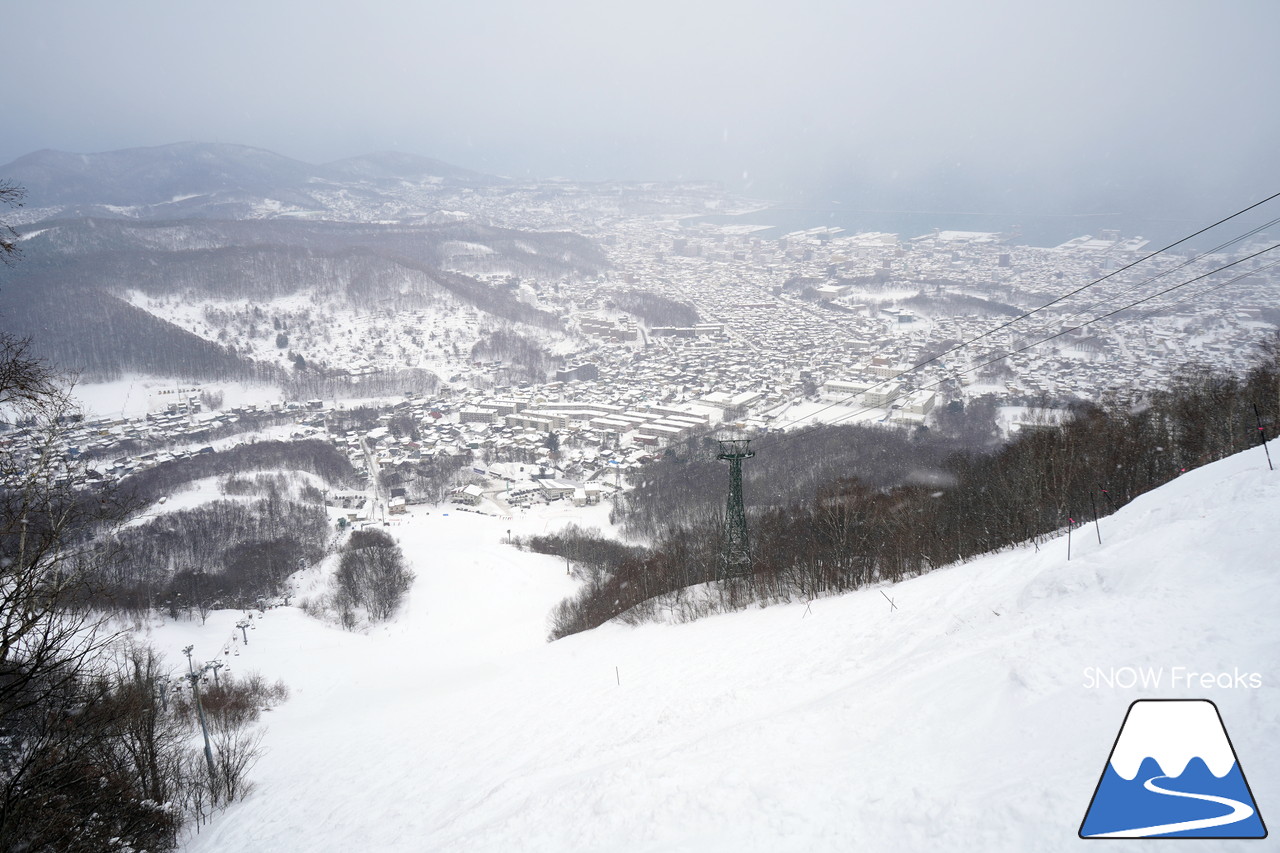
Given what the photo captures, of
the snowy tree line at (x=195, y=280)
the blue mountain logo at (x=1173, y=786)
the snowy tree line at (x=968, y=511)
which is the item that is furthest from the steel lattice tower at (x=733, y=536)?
the snowy tree line at (x=195, y=280)

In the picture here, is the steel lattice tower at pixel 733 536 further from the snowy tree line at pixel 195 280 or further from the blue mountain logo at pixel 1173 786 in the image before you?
the snowy tree line at pixel 195 280

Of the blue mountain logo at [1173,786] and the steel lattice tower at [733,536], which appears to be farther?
the steel lattice tower at [733,536]

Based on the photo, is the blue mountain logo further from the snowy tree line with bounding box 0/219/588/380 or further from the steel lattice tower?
the snowy tree line with bounding box 0/219/588/380

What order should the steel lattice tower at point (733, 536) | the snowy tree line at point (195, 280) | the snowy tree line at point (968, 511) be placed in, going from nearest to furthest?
1. the snowy tree line at point (968, 511)
2. the steel lattice tower at point (733, 536)
3. the snowy tree line at point (195, 280)

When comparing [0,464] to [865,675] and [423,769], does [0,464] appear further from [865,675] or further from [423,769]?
[865,675]

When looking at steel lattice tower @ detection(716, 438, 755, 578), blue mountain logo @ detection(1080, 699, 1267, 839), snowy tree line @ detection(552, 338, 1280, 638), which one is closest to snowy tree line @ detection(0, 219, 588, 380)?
snowy tree line @ detection(552, 338, 1280, 638)

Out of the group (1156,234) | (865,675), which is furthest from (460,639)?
(1156,234)

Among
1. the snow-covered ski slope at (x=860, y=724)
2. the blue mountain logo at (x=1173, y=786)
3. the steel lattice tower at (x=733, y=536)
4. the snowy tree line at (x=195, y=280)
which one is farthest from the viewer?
the snowy tree line at (x=195, y=280)
